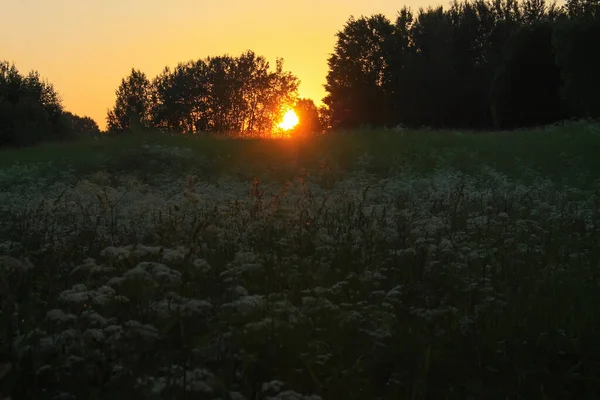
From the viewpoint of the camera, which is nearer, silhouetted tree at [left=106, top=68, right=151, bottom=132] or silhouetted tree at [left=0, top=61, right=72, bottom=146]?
silhouetted tree at [left=0, top=61, right=72, bottom=146]

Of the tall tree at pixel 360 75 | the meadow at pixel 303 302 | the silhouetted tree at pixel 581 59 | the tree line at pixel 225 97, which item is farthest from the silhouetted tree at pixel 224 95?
the meadow at pixel 303 302

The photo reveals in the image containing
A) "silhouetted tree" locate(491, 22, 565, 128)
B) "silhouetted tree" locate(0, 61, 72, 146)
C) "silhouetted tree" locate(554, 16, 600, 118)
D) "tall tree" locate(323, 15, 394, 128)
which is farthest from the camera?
"tall tree" locate(323, 15, 394, 128)

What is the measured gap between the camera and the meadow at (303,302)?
3.21 metres

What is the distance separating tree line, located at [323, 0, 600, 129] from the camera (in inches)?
1032

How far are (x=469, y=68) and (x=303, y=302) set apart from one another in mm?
49971

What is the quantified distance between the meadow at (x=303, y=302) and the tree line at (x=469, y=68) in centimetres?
1923

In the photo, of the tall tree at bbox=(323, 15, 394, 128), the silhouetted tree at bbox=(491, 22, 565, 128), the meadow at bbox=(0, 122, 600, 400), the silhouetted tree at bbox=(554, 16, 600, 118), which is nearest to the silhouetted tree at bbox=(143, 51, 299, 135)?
the tall tree at bbox=(323, 15, 394, 128)

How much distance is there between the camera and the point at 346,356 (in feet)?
12.2

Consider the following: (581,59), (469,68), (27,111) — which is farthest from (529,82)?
(27,111)

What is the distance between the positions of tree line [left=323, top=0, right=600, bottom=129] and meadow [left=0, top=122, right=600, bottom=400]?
19235 millimetres

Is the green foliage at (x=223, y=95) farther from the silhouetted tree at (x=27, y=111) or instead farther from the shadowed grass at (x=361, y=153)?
the shadowed grass at (x=361, y=153)

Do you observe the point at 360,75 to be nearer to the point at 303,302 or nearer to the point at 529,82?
the point at 529,82

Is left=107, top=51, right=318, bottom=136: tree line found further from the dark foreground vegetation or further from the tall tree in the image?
the tall tree

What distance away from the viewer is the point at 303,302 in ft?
13.7
